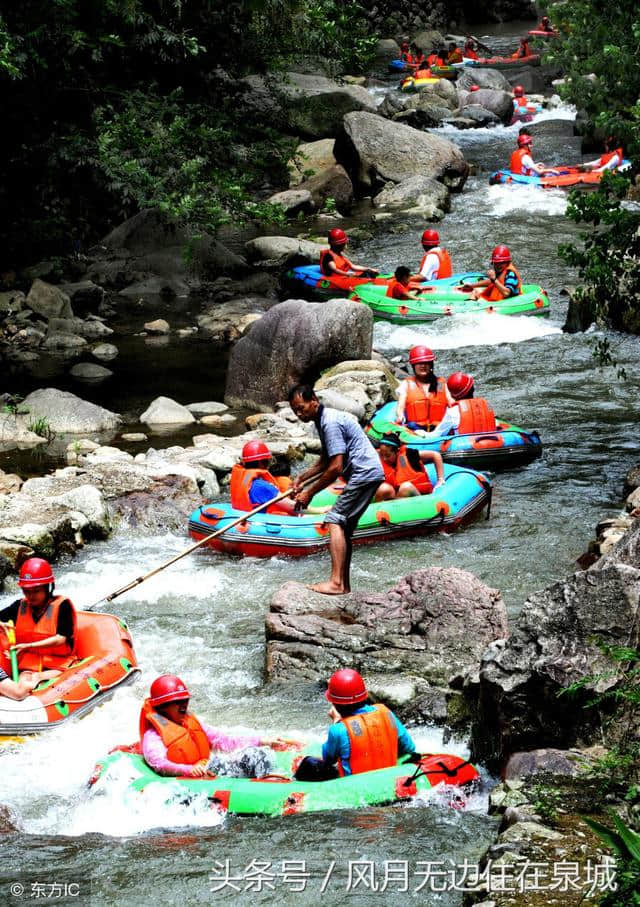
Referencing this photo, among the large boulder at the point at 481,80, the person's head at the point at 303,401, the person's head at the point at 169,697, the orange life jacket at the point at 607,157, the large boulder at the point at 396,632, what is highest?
the large boulder at the point at 481,80

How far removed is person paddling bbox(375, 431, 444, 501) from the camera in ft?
34.8

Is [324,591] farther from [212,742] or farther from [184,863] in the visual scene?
[184,863]

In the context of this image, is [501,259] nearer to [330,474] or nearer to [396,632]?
[330,474]

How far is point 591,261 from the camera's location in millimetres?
10078

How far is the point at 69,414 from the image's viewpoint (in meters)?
13.3

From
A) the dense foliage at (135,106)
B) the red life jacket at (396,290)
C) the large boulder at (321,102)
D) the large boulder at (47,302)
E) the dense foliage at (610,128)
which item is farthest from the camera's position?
the large boulder at (321,102)

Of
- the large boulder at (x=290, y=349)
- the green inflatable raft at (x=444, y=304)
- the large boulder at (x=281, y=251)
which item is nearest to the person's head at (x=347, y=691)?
the large boulder at (x=290, y=349)

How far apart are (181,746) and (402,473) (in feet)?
16.0

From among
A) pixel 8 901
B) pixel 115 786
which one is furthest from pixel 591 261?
pixel 8 901

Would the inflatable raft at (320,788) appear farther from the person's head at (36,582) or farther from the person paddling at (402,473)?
the person paddling at (402,473)

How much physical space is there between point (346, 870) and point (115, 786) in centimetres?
163

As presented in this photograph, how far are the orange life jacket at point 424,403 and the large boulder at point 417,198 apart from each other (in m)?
10.4

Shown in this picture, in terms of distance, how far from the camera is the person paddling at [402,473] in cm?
1062

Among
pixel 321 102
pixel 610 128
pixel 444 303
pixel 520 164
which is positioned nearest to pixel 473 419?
pixel 610 128
